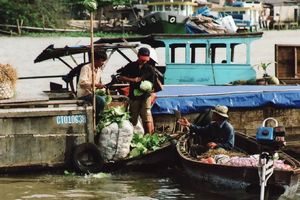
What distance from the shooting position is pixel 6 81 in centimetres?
1217

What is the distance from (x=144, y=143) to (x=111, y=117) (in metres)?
0.78

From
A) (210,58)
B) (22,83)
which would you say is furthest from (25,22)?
(210,58)

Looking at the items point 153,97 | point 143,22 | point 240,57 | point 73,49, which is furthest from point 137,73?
point 143,22

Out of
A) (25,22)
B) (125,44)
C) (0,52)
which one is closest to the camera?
(125,44)

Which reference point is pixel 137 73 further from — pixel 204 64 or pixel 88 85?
pixel 204 64

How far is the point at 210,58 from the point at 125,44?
3.90 m

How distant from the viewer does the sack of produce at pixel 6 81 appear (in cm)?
1207

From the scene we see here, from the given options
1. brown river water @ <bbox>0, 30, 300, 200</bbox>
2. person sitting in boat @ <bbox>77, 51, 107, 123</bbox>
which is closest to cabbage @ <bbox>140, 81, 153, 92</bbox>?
person sitting in boat @ <bbox>77, 51, 107, 123</bbox>

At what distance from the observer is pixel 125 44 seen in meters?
13.4

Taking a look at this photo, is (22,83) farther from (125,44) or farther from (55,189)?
(55,189)

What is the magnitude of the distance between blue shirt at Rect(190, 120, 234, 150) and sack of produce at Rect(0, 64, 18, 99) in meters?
3.25

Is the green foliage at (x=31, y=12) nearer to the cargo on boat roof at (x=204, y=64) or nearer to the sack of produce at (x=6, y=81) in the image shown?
the cargo on boat roof at (x=204, y=64)

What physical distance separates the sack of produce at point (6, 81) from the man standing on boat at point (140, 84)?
181 centimetres

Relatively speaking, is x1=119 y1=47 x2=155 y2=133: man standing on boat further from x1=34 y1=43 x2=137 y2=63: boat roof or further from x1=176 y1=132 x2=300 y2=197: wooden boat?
x1=176 y1=132 x2=300 y2=197: wooden boat
